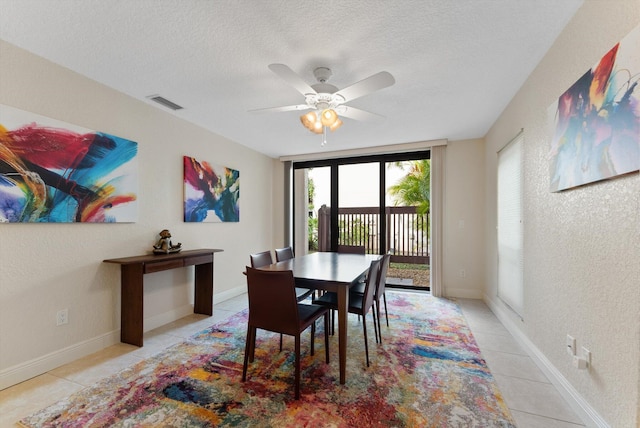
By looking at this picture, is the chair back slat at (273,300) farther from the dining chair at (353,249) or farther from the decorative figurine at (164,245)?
the dining chair at (353,249)

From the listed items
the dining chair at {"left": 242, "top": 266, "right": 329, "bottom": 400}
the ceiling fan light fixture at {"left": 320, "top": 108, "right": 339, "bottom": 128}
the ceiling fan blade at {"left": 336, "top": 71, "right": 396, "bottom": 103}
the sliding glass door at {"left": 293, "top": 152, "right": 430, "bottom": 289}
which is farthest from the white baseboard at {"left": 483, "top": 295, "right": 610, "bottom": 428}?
the ceiling fan light fixture at {"left": 320, "top": 108, "right": 339, "bottom": 128}

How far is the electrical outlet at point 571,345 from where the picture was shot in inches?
65.4

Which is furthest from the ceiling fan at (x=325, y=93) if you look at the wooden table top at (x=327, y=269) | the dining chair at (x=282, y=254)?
the dining chair at (x=282, y=254)

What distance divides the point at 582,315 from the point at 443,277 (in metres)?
2.65

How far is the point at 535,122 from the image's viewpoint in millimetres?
2205

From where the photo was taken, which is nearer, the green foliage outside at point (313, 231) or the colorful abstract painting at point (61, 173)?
the colorful abstract painting at point (61, 173)

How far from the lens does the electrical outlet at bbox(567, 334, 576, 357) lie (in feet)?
5.45

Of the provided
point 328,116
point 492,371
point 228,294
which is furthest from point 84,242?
point 492,371

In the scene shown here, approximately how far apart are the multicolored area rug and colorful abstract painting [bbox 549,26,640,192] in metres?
1.48

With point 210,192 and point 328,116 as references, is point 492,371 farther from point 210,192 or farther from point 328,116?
point 210,192

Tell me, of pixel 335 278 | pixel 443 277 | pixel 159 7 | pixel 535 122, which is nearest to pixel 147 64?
pixel 159 7

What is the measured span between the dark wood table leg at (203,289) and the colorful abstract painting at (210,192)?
637mm

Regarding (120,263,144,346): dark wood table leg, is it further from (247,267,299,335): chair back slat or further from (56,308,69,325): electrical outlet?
(247,267,299,335): chair back slat

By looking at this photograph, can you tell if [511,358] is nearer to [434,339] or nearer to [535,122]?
[434,339]
